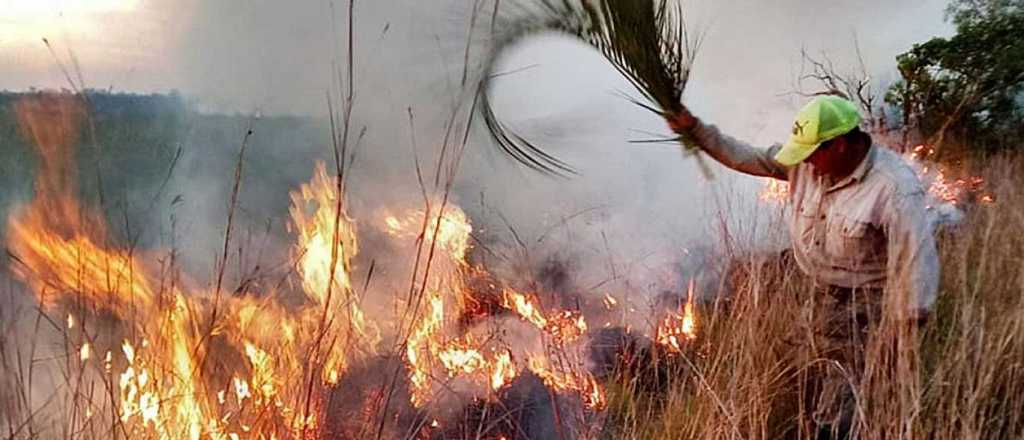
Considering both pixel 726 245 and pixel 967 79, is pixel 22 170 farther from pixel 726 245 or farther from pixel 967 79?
pixel 967 79

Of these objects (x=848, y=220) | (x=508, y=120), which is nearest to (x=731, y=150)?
(x=848, y=220)

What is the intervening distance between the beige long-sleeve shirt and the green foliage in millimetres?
1737

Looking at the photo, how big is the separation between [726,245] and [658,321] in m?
0.50

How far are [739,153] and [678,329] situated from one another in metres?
0.68

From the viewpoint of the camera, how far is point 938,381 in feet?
5.95

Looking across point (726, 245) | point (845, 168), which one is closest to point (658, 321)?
point (726, 245)

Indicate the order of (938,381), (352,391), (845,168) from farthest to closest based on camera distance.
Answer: (352,391) < (845,168) < (938,381)

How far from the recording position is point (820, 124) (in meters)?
2.50

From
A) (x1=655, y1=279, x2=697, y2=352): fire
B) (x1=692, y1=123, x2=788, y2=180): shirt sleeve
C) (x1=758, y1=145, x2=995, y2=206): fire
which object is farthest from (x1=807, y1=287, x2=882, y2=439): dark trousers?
(x1=758, y1=145, x2=995, y2=206): fire

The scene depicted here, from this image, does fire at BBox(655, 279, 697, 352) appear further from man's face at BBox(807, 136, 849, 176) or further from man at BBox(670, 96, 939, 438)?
man's face at BBox(807, 136, 849, 176)

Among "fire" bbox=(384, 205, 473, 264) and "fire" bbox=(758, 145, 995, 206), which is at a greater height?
"fire" bbox=(758, 145, 995, 206)

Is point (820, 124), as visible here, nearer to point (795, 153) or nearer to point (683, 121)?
point (795, 153)

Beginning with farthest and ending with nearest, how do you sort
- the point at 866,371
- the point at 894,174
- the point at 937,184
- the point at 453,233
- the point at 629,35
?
the point at 937,184, the point at 453,233, the point at 629,35, the point at 894,174, the point at 866,371

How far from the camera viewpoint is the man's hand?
299 cm
